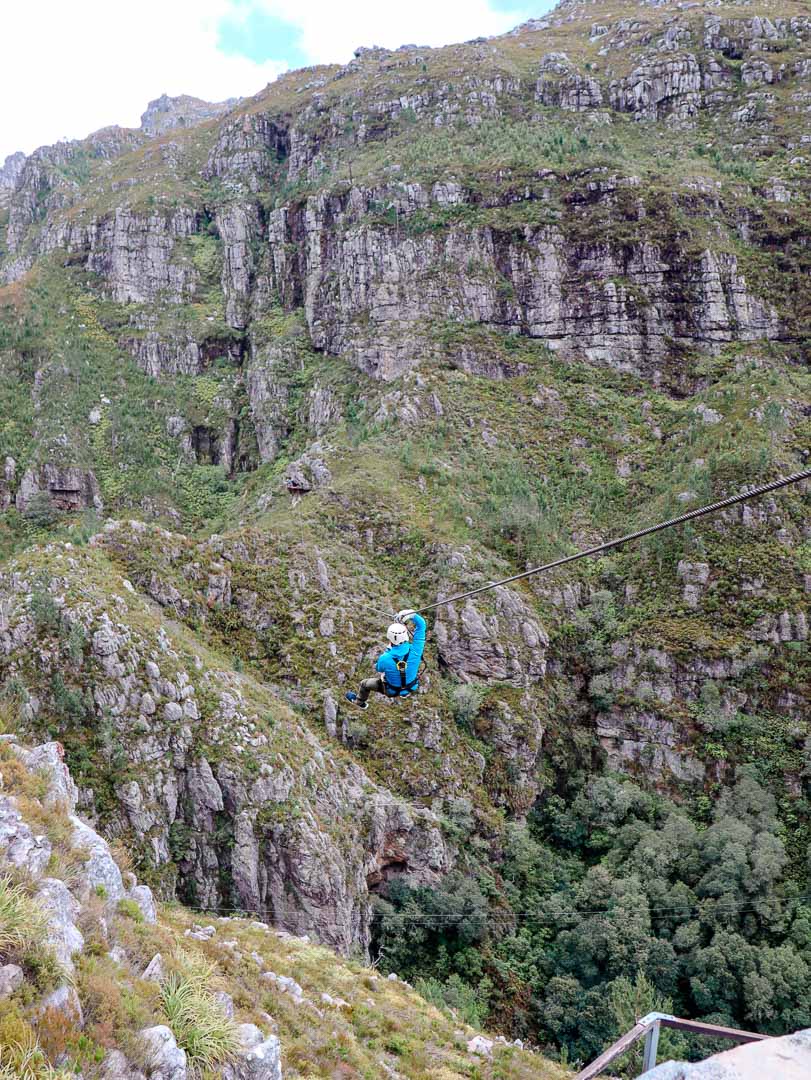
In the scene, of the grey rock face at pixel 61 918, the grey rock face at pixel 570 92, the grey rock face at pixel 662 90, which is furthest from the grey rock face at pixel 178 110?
the grey rock face at pixel 61 918

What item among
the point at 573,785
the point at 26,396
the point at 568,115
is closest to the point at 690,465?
the point at 573,785

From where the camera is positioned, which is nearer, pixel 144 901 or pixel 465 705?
pixel 144 901

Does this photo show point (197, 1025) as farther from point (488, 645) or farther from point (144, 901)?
point (488, 645)

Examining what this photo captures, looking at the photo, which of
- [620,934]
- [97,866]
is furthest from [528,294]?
[97,866]

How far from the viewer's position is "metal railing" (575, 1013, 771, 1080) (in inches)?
215

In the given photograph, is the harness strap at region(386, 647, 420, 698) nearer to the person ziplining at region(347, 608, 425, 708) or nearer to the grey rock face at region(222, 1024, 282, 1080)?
the person ziplining at region(347, 608, 425, 708)

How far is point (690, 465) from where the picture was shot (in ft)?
147

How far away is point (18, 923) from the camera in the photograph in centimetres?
637

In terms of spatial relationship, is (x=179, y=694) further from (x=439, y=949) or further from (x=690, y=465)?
(x=690, y=465)

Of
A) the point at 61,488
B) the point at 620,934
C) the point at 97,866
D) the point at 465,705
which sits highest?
the point at 61,488

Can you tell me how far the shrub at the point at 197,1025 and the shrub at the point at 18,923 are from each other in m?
1.99

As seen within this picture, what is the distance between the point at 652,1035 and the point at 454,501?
3784 centimetres

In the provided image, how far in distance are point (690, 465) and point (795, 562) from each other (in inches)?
382

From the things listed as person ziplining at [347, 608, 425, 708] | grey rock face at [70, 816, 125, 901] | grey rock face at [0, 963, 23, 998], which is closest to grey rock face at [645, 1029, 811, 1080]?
grey rock face at [0, 963, 23, 998]
